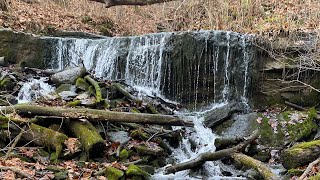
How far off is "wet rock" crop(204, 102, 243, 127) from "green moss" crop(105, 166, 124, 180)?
401cm

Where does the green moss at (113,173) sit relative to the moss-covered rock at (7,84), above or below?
below

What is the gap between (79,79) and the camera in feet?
30.8

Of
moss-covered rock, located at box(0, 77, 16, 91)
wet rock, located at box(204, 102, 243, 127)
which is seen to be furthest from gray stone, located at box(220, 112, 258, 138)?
moss-covered rock, located at box(0, 77, 16, 91)

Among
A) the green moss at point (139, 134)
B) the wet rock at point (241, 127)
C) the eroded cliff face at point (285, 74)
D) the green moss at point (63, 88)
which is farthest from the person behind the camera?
the eroded cliff face at point (285, 74)

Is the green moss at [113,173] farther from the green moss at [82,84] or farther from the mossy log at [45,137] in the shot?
the green moss at [82,84]

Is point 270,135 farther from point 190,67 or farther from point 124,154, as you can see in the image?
point 124,154

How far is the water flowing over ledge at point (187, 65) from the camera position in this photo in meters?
10.7

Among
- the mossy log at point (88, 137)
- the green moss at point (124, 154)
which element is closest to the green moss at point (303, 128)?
the green moss at point (124, 154)

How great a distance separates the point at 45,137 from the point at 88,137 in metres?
0.69

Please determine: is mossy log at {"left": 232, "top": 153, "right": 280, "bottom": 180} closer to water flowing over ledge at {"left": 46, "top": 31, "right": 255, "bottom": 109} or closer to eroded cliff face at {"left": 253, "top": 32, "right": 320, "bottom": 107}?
eroded cliff face at {"left": 253, "top": 32, "right": 320, "bottom": 107}

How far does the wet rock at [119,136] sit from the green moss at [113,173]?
1.28 meters

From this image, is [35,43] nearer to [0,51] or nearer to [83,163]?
[0,51]

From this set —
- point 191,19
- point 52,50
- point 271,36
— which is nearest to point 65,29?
point 52,50

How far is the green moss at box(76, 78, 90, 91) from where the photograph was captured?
904cm
